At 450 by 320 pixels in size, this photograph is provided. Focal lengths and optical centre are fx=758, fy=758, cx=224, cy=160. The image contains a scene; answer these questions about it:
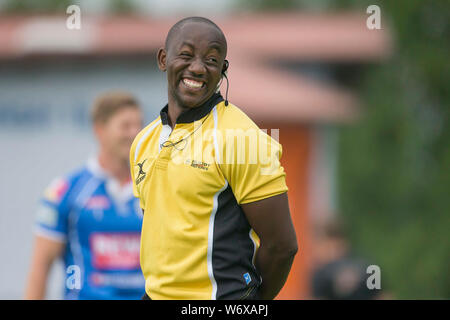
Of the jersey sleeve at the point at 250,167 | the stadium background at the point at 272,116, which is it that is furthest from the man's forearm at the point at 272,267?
the stadium background at the point at 272,116

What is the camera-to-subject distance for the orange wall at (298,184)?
32.3 feet

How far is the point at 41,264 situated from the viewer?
507cm

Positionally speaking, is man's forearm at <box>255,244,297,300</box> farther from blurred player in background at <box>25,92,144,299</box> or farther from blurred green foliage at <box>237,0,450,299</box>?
blurred green foliage at <box>237,0,450,299</box>

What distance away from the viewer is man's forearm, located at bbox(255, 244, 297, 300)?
3.03 meters

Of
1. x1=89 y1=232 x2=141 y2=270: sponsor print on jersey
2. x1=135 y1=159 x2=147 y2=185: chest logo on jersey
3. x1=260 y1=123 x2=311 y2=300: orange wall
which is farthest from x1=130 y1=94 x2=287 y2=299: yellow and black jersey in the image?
x1=260 y1=123 x2=311 y2=300: orange wall

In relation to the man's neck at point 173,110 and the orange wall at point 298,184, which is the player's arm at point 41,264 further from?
the orange wall at point 298,184

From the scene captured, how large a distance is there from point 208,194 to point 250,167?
0.19 m

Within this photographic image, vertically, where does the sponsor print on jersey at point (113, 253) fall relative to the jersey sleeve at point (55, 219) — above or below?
below

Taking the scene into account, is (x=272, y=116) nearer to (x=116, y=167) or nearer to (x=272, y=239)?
(x=116, y=167)

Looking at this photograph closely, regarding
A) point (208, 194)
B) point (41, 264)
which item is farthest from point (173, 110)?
point (41, 264)

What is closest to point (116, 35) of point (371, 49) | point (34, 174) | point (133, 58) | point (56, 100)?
point (133, 58)

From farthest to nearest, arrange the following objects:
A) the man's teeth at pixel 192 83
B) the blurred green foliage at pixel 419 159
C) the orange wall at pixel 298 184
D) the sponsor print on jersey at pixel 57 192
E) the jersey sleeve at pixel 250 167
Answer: the orange wall at pixel 298 184 < the blurred green foliage at pixel 419 159 < the sponsor print on jersey at pixel 57 192 < the man's teeth at pixel 192 83 < the jersey sleeve at pixel 250 167

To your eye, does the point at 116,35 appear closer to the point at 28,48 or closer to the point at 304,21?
the point at 28,48

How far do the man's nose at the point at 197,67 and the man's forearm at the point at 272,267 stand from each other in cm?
73
